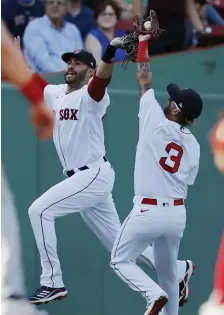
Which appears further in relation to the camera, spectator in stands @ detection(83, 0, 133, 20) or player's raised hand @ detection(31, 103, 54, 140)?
spectator in stands @ detection(83, 0, 133, 20)

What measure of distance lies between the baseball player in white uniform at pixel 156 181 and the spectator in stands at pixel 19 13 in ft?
8.78

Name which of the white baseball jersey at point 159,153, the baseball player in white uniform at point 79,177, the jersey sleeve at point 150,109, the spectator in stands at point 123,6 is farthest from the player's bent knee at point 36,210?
the spectator in stands at point 123,6

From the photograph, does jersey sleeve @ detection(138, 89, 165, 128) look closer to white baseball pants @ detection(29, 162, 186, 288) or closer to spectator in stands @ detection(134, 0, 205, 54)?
white baseball pants @ detection(29, 162, 186, 288)

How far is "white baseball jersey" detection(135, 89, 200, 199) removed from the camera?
6703mm

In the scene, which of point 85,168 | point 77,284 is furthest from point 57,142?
point 77,284

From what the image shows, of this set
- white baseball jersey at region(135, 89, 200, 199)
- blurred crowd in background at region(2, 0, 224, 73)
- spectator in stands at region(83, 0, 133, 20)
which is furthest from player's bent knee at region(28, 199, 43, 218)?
spectator in stands at region(83, 0, 133, 20)

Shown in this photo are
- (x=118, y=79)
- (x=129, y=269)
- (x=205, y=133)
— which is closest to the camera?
(x=129, y=269)

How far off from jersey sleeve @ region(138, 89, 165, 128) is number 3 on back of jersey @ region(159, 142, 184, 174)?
192mm

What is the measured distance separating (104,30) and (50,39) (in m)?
0.66

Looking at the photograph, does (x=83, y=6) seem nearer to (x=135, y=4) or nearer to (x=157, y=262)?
(x=135, y=4)

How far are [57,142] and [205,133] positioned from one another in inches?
54.7

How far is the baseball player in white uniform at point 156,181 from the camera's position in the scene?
6.70 metres

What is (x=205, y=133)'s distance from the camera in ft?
26.5

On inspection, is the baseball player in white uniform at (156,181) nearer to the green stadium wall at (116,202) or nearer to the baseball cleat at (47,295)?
the baseball cleat at (47,295)
